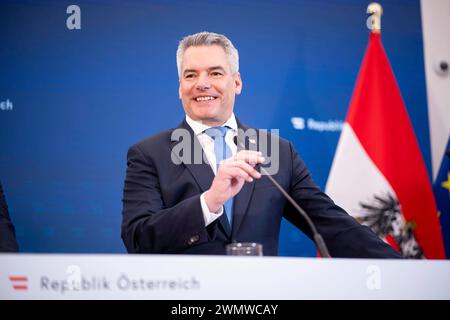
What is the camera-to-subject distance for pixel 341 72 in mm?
2930

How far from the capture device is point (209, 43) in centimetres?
261

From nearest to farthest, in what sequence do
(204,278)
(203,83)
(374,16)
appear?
(204,278)
(203,83)
(374,16)

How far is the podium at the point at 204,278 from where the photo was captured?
207cm

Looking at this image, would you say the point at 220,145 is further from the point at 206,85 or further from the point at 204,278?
the point at 204,278

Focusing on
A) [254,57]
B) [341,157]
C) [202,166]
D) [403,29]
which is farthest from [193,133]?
[403,29]

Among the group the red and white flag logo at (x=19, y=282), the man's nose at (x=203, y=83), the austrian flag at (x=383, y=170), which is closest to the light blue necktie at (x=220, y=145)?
the man's nose at (x=203, y=83)

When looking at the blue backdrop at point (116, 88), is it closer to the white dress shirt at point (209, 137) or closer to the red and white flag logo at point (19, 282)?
the white dress shirt at point (209, 137)

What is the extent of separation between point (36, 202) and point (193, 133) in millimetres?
606

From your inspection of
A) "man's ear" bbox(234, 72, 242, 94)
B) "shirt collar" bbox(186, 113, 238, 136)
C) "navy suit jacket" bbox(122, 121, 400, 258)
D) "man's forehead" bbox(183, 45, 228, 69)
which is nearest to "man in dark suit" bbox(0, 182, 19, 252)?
"navy suit jacket" bbox(122, 121, 400, 258)

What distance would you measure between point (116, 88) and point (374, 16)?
1149 millimetres

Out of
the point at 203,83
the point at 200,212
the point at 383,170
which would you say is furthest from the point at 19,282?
the point at 383,170

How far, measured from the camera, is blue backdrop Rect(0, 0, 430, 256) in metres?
2.47

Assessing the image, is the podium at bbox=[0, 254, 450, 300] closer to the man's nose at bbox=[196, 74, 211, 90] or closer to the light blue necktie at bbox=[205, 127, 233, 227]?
the light blue necktie at bbox=[205, 127, 233, 227]

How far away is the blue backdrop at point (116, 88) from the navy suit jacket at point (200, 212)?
6.1 inches
